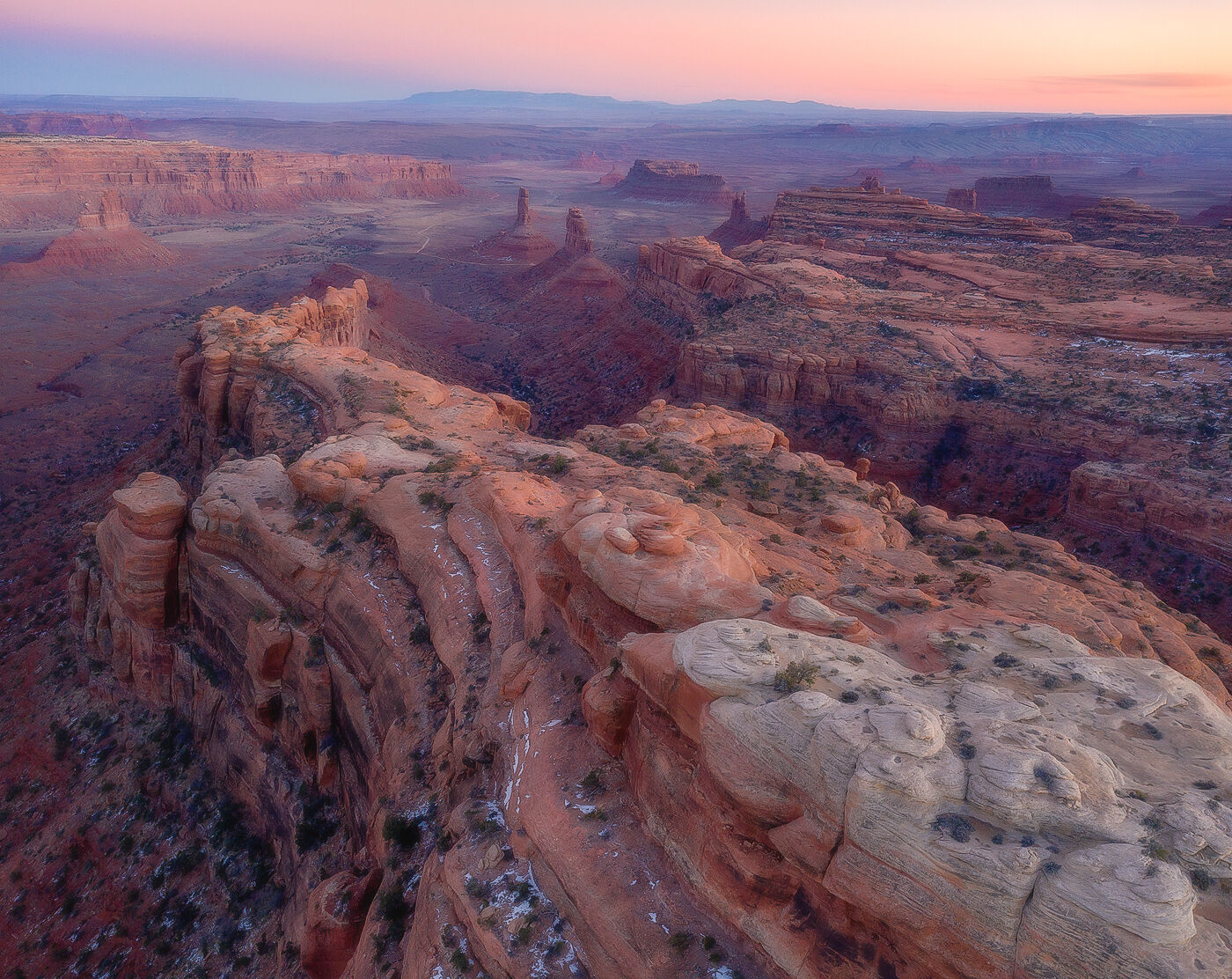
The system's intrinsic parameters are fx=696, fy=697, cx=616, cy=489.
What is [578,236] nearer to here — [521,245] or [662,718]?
[521,245]

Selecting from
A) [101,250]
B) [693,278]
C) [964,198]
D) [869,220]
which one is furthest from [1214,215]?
[101,250]

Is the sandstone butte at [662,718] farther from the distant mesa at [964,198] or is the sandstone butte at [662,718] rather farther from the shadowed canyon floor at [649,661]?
the distant mesa at [964,198]

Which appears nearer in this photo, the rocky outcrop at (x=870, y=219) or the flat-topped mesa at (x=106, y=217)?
the rocky outcrop at (x=870, y=219)

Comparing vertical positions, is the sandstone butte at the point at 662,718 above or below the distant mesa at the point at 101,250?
→ above

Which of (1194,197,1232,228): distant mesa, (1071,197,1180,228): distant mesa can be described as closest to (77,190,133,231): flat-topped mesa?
(1071,197,1180,228): distant mesa

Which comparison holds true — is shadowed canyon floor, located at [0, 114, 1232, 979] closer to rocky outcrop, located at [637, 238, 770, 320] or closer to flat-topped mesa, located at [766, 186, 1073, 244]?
rocky outcrop, located at [637, 238, 770, 320]

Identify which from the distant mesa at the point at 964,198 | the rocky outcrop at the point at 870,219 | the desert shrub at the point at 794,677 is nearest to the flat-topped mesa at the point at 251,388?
the desert shrub at the point at 794,677
